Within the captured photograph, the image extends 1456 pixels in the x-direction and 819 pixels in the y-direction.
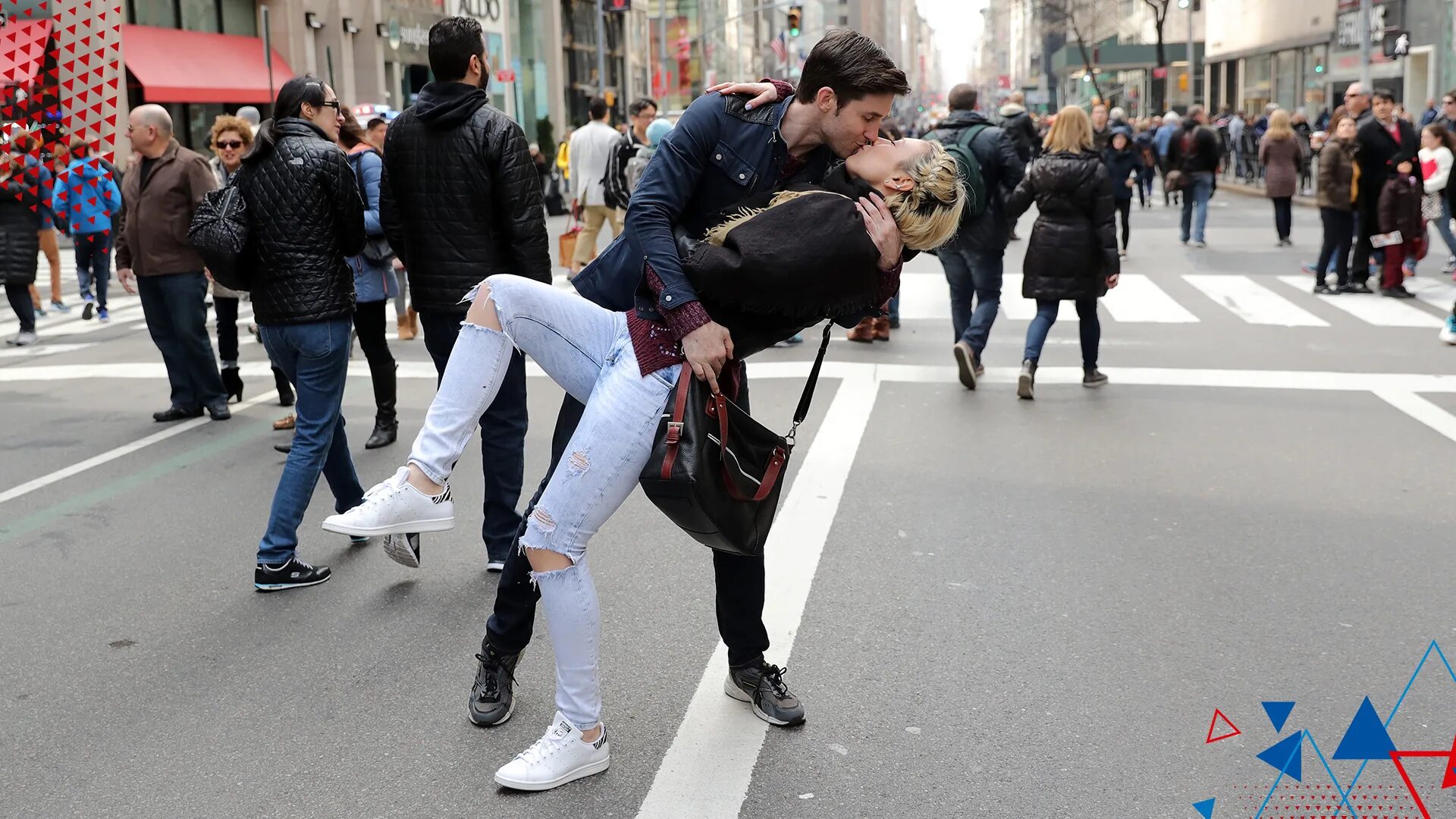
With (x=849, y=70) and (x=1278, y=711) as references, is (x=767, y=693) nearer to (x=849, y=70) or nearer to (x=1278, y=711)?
(x=1278, y=711)

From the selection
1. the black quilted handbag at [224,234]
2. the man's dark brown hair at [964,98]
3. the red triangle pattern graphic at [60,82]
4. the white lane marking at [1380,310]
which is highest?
the red triangle pattern graphic at [60,82]

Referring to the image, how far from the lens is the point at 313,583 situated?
5.19 meters

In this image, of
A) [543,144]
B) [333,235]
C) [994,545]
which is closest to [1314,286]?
[994,545]

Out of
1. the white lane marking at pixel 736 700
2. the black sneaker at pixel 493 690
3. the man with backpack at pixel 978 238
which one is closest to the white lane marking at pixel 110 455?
the white lane marking at pixel 736 700

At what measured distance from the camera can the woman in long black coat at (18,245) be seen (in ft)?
39.1

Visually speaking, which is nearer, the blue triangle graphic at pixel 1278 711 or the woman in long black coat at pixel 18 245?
the blue triangle graphic at pixel 1278 711

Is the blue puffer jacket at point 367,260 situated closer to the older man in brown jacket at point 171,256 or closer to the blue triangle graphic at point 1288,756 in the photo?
the older man in brown jacket at point 171,256

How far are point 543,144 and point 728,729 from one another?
35116 mm

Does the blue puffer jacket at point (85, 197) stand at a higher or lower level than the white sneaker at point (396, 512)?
higher

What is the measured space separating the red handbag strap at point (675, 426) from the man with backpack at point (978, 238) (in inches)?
230

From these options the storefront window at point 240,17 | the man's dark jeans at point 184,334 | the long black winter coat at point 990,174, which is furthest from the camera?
the storefront window at point 240,17

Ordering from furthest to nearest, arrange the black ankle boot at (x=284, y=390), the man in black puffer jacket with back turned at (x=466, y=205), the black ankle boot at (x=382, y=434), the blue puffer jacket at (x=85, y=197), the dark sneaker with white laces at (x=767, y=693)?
the blue puffer jacket at (x=85, y=197) → the black ankle boot at (x=284, y=390) → the black ankle boot at (x=382, y=434) → the man in black puffer jacket with back turned at (x=466, y=205) → the dark sneaker with white laces at (x=767, y=693)

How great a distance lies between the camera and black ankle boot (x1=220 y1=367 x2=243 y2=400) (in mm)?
9000

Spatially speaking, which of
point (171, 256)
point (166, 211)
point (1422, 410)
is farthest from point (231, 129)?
point (1422, 410)
